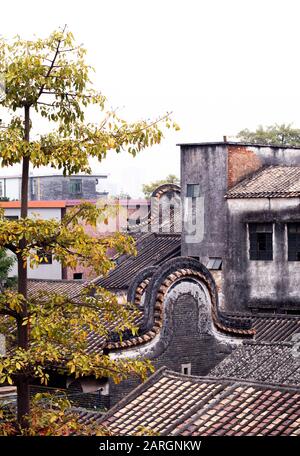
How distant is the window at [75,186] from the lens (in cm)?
5316

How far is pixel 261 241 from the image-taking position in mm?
34781

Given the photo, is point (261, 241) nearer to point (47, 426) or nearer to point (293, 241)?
point (293, 241)

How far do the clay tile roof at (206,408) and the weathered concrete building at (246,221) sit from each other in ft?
57.9

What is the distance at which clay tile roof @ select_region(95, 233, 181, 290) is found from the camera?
116 ft

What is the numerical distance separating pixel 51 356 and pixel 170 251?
84.6 ft

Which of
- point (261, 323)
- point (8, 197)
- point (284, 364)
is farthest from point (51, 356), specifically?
point (8, 197)

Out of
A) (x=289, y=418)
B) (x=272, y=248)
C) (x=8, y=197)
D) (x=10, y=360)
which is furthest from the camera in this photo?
(x=8, y=197)

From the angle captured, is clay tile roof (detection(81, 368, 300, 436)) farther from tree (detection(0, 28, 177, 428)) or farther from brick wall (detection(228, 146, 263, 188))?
brick wall (detection(228, 146, 263, 188))

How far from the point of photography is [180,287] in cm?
2134

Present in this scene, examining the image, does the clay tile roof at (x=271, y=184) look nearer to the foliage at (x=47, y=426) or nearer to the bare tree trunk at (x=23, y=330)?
the bare tree trunk at (x=23, y=330)
